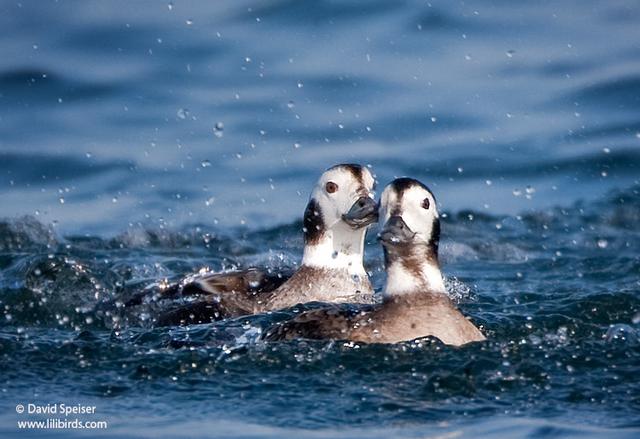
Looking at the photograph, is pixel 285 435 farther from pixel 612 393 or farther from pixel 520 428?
pixel 612 393

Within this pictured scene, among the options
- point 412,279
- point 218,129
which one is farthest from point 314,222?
point 218,129

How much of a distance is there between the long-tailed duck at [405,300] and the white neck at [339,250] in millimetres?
1748

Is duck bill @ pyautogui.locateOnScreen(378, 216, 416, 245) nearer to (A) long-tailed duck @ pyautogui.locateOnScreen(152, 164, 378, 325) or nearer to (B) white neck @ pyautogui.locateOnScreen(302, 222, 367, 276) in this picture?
(A) long-tailed duck @ pyautogui.locateOnScreen(152, 164, 378, 325)

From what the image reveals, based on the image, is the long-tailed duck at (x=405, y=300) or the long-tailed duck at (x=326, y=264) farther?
the long-tailed duck at (x=326, y=264)

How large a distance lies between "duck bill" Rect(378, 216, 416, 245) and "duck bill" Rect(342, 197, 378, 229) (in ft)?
5.22

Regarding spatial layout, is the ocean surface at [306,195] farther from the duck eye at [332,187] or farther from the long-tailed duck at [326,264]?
the duck eye at [332,187]

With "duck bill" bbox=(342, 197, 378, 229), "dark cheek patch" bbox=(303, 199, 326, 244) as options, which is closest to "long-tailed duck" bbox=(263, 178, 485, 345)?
"duck bill" bbox=(342, 197, 378, 229)

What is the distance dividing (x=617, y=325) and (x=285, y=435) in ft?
8.57

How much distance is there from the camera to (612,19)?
1608 cm

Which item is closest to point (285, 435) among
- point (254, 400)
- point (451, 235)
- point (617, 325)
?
point (254, 400)

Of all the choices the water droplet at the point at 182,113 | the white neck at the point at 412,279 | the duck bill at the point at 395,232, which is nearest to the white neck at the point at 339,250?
the white neck at the point at 412,279

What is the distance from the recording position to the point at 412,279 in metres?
8.09

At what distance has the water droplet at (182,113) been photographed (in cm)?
1464

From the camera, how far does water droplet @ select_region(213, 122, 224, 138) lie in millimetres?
14367
